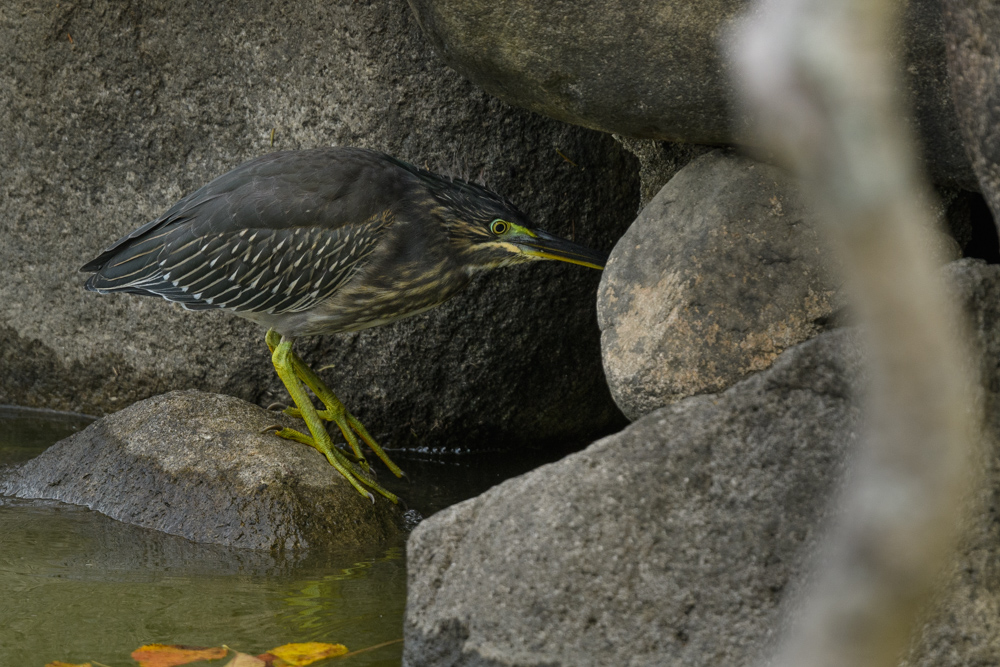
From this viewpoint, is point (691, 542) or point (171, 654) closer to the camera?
point (691, 542)

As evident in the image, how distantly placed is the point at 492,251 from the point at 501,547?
2.01 meters

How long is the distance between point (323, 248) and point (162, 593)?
1.40m

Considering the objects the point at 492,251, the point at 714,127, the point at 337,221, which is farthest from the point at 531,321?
the point at 714,127

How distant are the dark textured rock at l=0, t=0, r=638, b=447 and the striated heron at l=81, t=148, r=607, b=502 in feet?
1.13

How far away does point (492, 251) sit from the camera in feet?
13.9

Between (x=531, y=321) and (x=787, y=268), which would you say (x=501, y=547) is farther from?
(x=531, y=321)

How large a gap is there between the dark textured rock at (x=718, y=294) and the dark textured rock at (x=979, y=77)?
1000 millimetres

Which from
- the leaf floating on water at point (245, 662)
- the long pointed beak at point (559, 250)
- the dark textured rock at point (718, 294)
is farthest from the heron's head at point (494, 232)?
the leaf floating on water at point (245, 662)

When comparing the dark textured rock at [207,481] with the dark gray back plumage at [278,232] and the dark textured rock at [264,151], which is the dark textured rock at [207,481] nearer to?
the dark gray back plumage at [278,232]

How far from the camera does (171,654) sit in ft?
9.25

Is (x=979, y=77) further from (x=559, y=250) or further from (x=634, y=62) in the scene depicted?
(x=559, y=250)

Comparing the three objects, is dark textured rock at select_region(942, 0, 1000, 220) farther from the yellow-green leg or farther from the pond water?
the yellow-green leg

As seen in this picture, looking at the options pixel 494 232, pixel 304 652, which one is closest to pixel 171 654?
pixel 304 652

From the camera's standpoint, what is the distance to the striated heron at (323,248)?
4.00 metres
